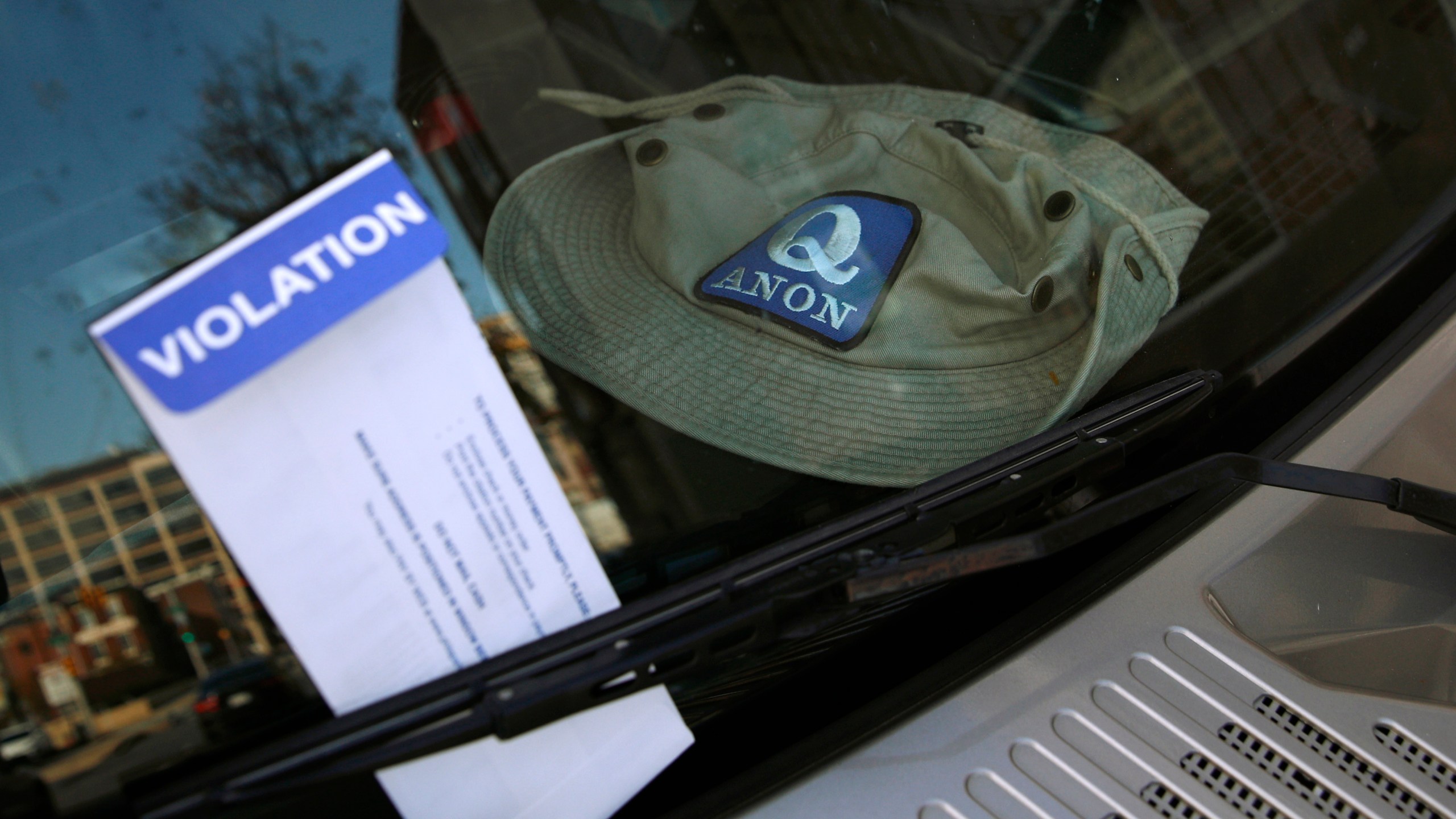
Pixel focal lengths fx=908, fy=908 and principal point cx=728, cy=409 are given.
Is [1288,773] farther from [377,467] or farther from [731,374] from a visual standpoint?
[377,467]

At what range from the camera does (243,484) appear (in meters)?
0.67

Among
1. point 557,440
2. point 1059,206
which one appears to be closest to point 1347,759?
point 1059,206

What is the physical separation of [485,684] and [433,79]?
66 centimetres

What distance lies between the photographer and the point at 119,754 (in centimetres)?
69

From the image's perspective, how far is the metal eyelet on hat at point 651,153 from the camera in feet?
3.87

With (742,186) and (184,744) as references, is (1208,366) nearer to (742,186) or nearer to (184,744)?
(742,186)

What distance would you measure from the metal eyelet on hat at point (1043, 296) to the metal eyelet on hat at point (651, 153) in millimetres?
502

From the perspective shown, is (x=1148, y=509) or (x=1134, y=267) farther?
(x=1134, y=267)

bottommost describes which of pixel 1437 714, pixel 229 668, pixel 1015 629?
pixel 1437 714

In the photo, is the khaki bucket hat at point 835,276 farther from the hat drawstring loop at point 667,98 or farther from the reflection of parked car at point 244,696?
the reflection of parked car at point 244,696

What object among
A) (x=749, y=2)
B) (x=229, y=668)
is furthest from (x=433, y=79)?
(x=229, y=668)

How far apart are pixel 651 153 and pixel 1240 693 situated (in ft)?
3.02

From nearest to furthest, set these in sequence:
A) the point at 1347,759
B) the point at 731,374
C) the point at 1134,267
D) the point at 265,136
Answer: the point at 265,136, the point at 1347,759, the point at 731,374, the point at 1134,267

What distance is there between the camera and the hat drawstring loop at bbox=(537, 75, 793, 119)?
1134mm
